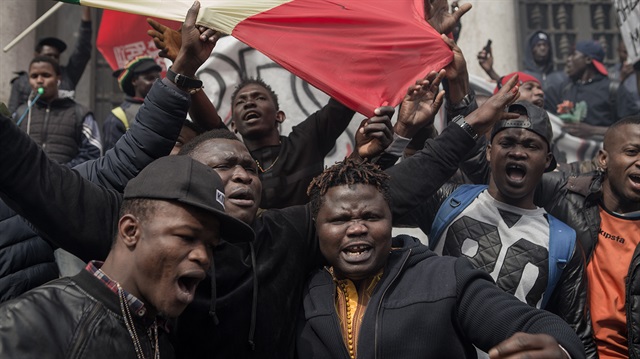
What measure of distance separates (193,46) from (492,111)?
1.58 m

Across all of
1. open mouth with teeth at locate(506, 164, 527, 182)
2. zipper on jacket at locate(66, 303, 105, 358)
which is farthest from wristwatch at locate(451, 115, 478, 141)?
zipper on jacket at locate(66, 303, 105, 358)

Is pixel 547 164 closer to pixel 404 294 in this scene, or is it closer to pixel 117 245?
pixel 404 294

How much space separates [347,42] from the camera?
4.66m

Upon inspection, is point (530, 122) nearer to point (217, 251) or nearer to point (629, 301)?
point (629, 301)

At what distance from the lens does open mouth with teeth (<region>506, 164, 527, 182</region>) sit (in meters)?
4.47

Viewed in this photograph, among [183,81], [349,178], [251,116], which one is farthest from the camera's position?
[251,116]

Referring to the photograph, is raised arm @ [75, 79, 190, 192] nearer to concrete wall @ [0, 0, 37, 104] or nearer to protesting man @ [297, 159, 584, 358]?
protesting man @ [297, 159, 584, 358]

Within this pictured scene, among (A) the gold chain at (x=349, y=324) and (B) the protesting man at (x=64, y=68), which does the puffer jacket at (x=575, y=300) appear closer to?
(A) the gold chain at (x=349, y=324)

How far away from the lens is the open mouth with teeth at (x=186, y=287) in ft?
8.11

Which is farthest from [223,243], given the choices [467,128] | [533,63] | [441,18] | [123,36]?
[533,63]

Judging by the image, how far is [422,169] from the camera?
393 cm

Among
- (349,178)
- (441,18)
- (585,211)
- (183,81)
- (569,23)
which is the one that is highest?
(183,81)

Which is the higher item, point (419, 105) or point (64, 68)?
point (419, 105)

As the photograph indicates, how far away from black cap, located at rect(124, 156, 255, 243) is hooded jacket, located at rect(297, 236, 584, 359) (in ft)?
2.71
